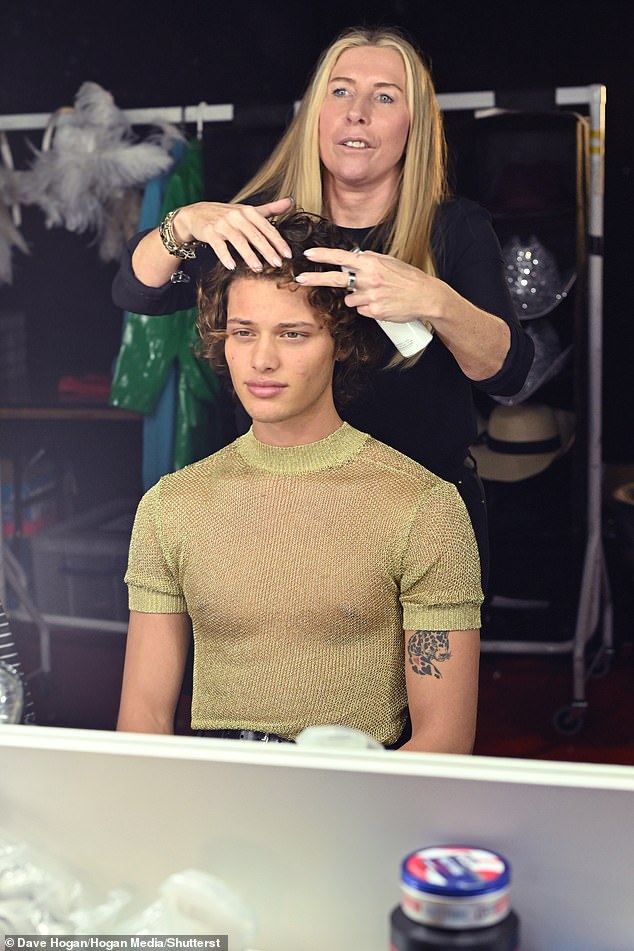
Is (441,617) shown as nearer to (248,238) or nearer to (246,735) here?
(246,735)

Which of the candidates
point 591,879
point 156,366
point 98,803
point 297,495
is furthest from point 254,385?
point 591,879

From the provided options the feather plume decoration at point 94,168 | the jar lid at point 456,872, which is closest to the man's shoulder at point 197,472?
the feather plume decoration at point 94,168

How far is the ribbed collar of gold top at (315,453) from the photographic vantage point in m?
1.46

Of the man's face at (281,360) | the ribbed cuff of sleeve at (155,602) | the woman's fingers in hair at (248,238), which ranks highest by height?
the woman's fingers in hair at (248,238)

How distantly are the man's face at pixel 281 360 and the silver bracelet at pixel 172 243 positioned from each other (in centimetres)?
9

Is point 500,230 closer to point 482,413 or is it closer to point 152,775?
point 482,413

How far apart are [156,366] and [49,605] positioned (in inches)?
17.8

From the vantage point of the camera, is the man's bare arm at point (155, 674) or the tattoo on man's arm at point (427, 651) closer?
the tattoo on man's arm at point (427, 651)

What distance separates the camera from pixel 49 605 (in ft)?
5.95

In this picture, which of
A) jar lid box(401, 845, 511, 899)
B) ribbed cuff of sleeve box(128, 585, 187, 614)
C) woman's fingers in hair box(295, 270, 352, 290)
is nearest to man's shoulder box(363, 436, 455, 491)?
Result: woman's fingers in hair box(295, 270, 352, 290)

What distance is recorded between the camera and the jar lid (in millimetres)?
772

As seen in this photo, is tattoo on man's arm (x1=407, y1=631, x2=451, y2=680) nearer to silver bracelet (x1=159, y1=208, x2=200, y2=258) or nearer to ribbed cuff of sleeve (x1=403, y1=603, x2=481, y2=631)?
ribbed cuff of sleeve (x1=403, y1=603, x2=481, y2=631)

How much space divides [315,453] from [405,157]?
0.42m

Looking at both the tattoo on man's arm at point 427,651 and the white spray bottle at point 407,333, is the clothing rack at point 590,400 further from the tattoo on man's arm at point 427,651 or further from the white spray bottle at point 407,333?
the white spray bottle at point 407,333
